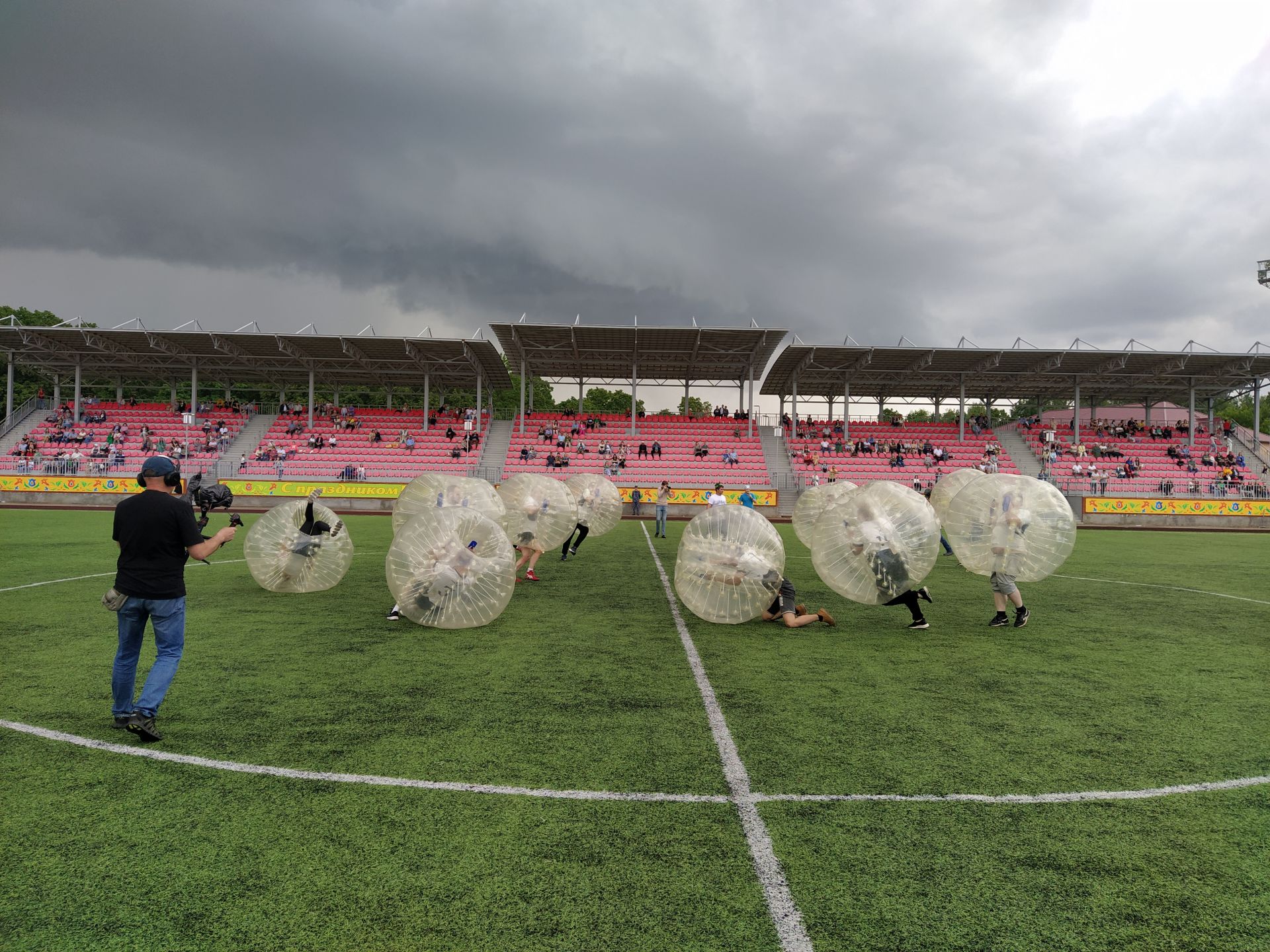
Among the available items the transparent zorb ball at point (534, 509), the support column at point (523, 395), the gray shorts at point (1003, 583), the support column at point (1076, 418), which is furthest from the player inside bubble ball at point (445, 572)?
the support column at point (1076, 418)

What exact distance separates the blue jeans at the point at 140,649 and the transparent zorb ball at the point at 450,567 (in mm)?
2930

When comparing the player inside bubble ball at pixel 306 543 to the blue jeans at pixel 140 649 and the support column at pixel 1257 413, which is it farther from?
the support column at pixel 1257 413

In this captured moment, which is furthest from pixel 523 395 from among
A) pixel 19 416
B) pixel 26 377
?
pixel 26 377

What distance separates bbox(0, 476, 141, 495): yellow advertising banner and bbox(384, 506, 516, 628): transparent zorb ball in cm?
3086

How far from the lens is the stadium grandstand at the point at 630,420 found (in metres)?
34.5

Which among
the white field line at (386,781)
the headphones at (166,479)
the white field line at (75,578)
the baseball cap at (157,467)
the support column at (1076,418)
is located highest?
the support column at (1076,418)

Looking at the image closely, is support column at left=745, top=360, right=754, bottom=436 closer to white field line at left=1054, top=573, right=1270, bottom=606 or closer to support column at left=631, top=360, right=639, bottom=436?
support column at left=631, top=360, right=639, bottom=436

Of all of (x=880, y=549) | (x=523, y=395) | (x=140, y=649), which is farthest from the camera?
(x=523, y=395)

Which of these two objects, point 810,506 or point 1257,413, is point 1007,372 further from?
point 810,506

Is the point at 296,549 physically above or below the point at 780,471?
below

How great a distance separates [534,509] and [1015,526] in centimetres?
718

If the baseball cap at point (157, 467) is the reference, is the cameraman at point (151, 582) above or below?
below

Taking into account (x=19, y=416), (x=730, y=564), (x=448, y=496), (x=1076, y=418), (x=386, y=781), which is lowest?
(x=386, y=781)

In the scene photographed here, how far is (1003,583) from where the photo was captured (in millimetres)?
8469
